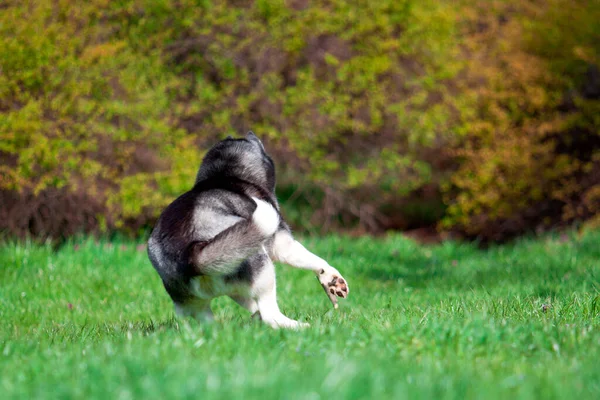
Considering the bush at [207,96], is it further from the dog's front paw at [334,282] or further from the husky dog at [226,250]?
the dog's front paw at [334,282]

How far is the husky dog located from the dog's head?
0.04 m

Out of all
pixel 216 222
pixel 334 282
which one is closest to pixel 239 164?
pixel 216 222

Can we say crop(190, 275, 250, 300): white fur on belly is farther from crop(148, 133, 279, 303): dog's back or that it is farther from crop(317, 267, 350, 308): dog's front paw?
crop(317, 267, 350, 308): dog's front paw

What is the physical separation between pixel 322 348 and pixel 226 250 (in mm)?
1007

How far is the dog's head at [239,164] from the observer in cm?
544

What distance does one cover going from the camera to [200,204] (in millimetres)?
4750

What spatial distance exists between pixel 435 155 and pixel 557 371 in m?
11.8

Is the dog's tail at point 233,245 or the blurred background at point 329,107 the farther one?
the blurred background at point 329,107

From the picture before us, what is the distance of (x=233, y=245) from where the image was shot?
4.18 metres

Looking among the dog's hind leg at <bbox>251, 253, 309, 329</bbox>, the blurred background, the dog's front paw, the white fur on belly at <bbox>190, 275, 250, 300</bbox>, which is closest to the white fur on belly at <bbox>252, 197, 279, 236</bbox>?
the dog's hind leg at <bbox>251, 253, 309, 329</bbox>

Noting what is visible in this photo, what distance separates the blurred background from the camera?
9.88 meters

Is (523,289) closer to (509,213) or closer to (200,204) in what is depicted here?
(200,204)

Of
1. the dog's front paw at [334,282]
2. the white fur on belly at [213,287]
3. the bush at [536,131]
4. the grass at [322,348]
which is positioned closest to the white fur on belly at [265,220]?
the white fur on belly at [213,287]

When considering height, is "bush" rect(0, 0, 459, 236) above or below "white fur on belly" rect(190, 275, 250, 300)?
below
